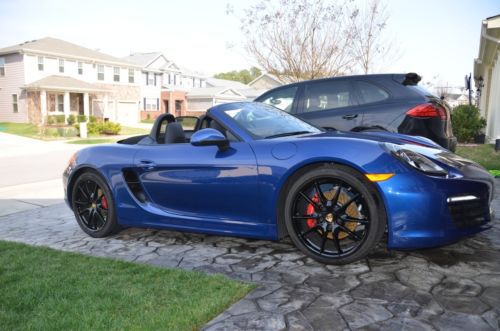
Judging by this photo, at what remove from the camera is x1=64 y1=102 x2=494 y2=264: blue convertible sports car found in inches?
125

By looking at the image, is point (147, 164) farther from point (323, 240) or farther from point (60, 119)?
point (60, 119)

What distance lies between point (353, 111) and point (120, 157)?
10.9ft

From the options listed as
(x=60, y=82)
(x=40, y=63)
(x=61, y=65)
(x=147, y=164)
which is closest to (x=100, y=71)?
(x=61, y=65)

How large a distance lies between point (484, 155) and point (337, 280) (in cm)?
1006

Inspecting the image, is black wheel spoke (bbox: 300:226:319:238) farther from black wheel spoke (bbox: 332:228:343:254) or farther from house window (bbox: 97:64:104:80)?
house window (bbox: 97:64:104:80)

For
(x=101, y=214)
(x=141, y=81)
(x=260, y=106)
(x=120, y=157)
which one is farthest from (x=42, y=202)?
(x=141, y=81)

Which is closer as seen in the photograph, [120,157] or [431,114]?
[120,157]

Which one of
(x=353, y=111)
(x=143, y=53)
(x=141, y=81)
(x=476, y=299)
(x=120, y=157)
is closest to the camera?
(x=476, y=299)

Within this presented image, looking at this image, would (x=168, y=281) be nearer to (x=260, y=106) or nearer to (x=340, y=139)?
(x=340, y=139)

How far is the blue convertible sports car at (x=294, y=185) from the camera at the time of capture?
319cm

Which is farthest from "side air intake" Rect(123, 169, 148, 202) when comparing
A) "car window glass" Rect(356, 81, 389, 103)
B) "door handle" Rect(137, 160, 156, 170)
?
"car window glass" Rect(356, 81, 389, 103)

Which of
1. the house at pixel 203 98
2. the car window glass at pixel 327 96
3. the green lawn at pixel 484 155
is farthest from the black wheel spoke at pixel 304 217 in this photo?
the house at pixel 203 98

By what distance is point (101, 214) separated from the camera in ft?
15.8

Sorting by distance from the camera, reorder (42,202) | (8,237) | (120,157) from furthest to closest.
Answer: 1. (42,202)
2. (8,237)
3. (120,157)
